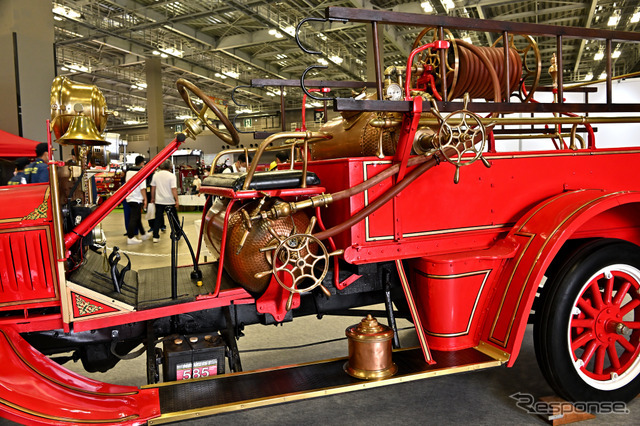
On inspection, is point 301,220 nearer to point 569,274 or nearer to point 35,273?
point 35,273

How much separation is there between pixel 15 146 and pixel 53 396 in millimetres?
7115

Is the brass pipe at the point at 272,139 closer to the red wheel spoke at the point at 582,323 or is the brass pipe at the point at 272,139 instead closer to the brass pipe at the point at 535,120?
the brass pipe at the point at 535,120

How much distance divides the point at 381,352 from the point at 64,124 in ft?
6.58

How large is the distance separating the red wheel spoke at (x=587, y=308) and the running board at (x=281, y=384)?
563 mm

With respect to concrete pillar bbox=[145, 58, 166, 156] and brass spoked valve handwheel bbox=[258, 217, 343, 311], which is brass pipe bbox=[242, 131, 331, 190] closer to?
brass spoked valve handwheel bbox=[258, 217, 343, 311]

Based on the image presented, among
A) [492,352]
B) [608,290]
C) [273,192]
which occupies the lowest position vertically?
[492,352]

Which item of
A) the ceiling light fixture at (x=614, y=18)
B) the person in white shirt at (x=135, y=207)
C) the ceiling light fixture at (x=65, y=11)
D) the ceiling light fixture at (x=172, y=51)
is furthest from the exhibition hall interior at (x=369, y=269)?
the ceiling light fixture at (x=172, y=51)

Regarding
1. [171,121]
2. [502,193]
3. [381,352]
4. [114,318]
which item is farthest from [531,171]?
[171,121]

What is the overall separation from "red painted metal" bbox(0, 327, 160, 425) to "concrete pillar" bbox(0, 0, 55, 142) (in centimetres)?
752

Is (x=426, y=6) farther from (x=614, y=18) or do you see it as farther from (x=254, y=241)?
(x=254, y=241)

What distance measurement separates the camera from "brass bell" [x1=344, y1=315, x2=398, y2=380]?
2.23 metres

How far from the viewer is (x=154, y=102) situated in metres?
19.3

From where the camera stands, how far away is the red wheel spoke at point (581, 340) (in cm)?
239

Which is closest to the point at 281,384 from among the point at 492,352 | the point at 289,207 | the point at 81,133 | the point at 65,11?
the point at 289,207
